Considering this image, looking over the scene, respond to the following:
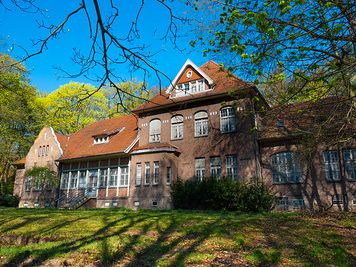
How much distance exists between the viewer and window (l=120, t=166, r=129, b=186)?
82.6 feet

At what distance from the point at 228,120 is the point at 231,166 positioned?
10.6ft

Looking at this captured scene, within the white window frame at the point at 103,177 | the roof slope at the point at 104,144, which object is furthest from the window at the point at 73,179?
the white window frame at the point at 103,177

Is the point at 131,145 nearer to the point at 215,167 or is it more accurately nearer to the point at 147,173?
the point at 147,173

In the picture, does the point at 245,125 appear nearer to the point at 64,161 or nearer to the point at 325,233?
the point at 325,233

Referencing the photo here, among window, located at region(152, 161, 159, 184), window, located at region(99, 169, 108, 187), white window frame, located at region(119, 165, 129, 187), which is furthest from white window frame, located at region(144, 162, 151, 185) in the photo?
window, located at region(99, 169, 108, 187)

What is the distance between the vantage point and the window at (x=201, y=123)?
76.9 ft

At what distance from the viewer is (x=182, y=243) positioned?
824cm

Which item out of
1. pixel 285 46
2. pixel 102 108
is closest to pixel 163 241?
pixel 285 46

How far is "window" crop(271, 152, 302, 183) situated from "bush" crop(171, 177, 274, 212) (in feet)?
8.69

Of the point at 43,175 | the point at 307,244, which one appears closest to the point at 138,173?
the point at 43,175

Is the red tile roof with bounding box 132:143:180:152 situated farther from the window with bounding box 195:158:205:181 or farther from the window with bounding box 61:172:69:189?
the window with bounding box 61:172:69:189

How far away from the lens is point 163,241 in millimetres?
8500

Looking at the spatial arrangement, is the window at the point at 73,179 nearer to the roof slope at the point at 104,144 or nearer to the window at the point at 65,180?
the window at the point at 65,180

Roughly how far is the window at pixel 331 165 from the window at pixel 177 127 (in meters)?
10.1
